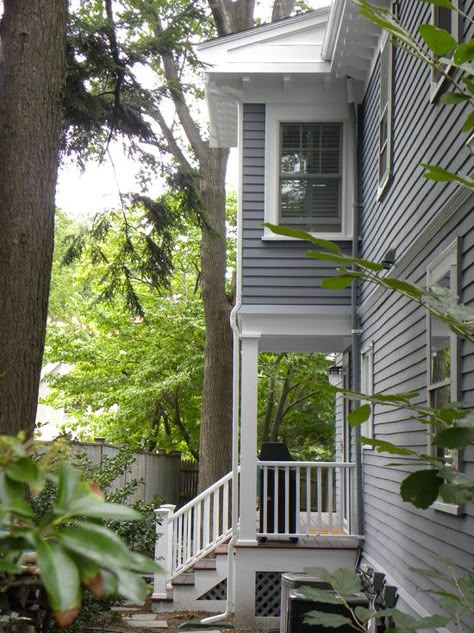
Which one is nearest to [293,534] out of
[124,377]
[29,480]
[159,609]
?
[159,609]

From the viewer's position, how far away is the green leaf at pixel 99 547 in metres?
1.08

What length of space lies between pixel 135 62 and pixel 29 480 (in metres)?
Answer: 9.03

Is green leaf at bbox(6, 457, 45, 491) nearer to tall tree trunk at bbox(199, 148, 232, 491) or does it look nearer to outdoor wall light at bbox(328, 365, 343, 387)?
outdoor wall light at bbox(328, 365, 343, 387)

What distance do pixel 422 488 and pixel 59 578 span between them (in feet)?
5.16

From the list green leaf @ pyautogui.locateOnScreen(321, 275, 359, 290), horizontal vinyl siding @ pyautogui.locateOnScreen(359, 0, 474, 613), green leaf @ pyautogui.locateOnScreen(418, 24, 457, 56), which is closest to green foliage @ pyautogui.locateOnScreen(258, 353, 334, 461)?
horizontal vinyl siding @ pyautogui.locateOnScreen(359, 0, 474, 613)

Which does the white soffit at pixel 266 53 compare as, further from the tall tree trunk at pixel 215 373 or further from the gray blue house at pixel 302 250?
the tall tree trunk at pixel 215 373

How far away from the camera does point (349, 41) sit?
9922 millimetres

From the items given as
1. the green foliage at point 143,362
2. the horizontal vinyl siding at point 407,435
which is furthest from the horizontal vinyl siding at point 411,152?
the green foliage at point 143,362

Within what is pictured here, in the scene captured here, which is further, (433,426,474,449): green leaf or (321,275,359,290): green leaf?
(321,275,359,290): green leaf

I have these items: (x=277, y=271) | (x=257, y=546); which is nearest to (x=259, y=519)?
(x=257, y=546)

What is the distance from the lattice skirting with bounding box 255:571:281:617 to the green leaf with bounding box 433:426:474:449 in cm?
832

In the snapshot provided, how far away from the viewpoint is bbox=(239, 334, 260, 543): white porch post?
34.0 ft

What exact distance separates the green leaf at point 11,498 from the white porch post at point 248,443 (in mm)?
9261

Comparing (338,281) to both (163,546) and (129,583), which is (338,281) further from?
(163,546)
